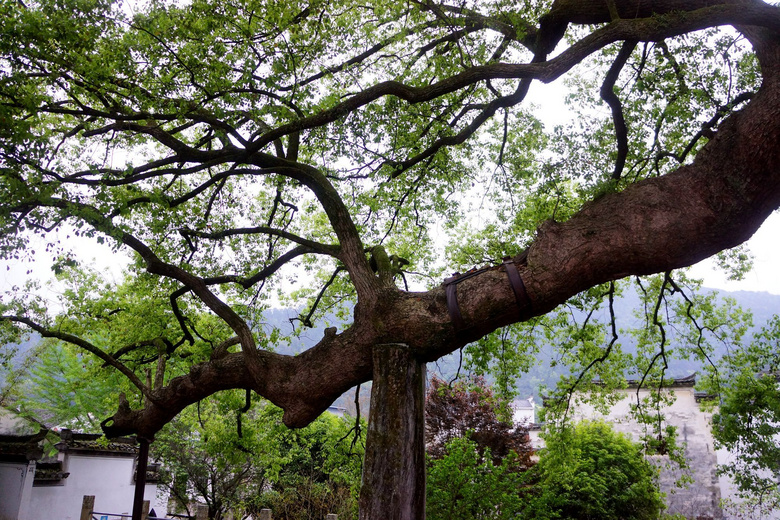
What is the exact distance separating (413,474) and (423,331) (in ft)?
3.82

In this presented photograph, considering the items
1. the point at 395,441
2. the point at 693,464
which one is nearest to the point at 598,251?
the point at 395,441

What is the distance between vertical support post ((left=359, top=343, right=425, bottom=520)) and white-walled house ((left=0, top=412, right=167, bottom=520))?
11.6 meters

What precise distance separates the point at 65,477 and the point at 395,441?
15.1 m

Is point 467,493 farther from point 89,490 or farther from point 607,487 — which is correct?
point 89,490

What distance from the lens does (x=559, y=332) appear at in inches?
374

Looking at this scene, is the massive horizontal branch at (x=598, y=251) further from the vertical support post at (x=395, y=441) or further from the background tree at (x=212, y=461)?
the background tree at (x=212, y=461)

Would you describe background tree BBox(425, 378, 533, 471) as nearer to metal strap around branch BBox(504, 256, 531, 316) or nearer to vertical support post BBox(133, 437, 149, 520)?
vertical support post BBox(133, 437, 149, 520)

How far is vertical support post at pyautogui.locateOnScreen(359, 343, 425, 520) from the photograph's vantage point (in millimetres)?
4078

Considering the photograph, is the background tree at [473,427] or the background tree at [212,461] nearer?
the background tree at [212,461]

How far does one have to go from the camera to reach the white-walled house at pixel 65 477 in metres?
12.2

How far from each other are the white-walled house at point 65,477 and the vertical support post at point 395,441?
11597 mm

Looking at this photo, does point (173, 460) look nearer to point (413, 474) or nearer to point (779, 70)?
point (413, 474)

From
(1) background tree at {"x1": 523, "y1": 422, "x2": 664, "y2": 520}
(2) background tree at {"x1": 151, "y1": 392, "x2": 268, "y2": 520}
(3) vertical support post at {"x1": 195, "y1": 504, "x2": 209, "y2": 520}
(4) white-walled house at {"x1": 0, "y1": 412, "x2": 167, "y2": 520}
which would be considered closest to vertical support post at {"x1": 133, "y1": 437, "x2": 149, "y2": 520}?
(2) background tree at {"x1": 151, "y1": 392, "x2": 268, "y2": 520}

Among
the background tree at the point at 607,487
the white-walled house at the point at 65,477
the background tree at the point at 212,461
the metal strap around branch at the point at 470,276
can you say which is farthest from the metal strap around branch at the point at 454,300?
the white-walled house at the point at 65,477
